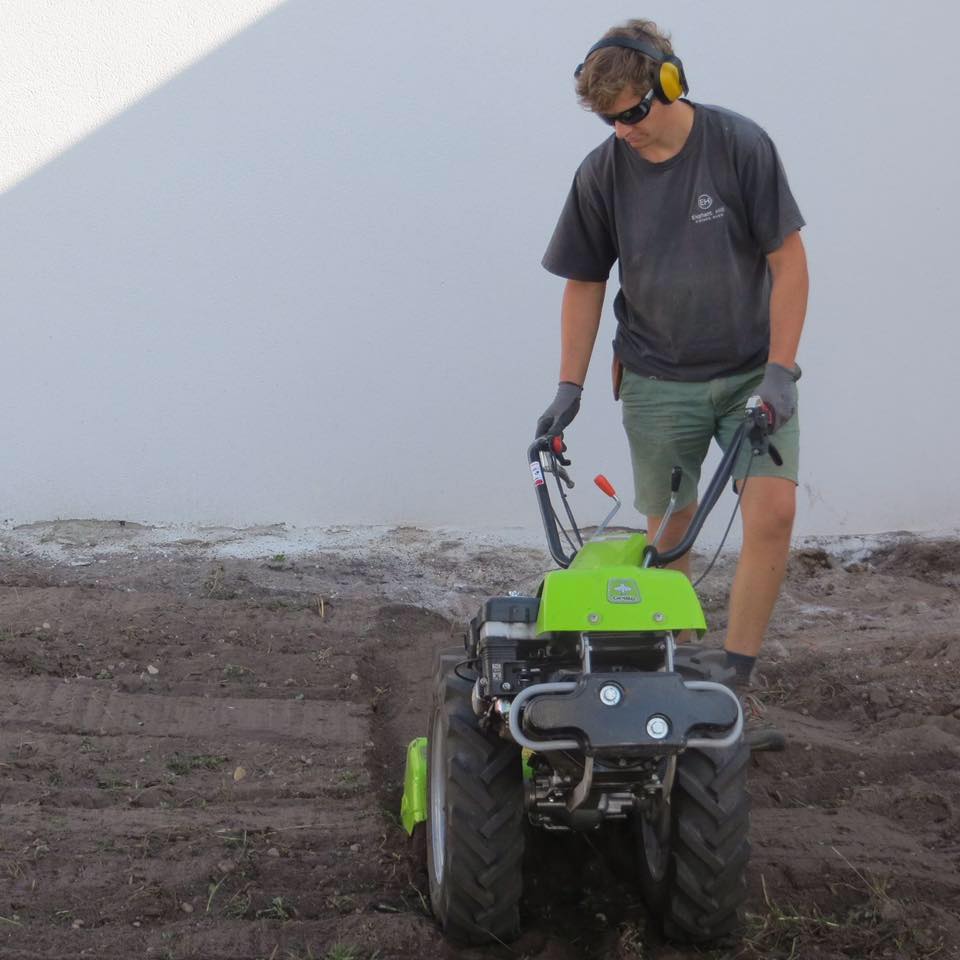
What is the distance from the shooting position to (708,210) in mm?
3357

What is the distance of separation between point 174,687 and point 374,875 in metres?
1.48

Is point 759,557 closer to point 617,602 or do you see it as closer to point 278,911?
point 617,602

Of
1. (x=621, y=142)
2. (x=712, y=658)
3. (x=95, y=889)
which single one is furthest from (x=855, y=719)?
(x=95, y=889)

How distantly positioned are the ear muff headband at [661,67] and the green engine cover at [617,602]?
4.28 ft

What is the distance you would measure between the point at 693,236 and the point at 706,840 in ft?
5.26

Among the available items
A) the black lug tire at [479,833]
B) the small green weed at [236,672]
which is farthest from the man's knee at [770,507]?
the small green weed at [236,672]

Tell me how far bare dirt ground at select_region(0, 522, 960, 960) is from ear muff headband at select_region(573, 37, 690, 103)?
5.91ft

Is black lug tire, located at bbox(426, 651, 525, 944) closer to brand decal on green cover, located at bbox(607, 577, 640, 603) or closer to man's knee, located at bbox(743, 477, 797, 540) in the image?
brand decal on green cover, located at bbox(607, 577, 640, 603)

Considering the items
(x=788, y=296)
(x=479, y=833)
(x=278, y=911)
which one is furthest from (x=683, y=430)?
(x=278, y=911)

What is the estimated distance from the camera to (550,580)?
2.38 m

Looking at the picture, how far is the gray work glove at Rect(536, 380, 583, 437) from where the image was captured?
10.8 ft

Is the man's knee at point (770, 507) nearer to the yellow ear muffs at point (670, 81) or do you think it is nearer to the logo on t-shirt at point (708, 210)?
the logo on t-shirt at point (708, 210)

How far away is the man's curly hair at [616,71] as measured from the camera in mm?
3045

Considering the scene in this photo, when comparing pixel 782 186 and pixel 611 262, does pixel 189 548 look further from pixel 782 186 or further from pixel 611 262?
pixel 782 186
